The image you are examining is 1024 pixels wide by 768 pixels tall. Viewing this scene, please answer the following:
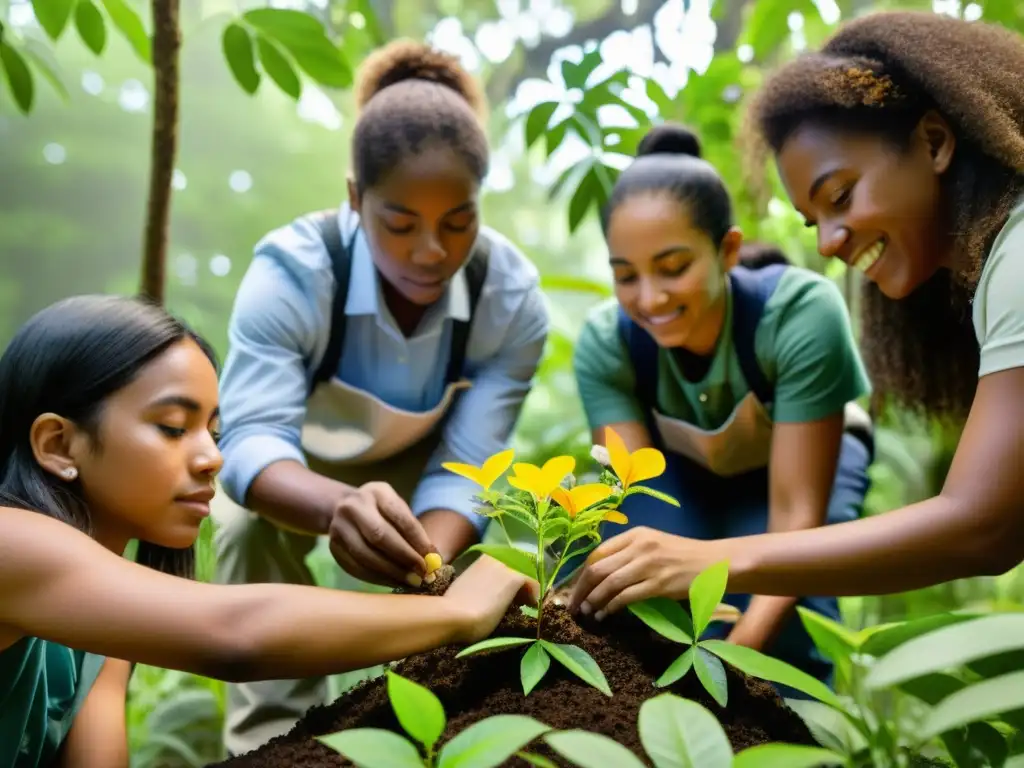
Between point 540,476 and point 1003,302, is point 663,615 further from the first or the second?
point 1003,302

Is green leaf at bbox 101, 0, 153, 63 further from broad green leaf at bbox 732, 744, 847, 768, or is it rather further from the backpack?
broad green leaf at bbox 732, 744, 847, 768

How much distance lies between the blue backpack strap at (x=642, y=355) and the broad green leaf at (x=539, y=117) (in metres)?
0.36

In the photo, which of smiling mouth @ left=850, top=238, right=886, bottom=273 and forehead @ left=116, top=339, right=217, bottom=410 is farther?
smiling mouth @ left=850, top=238, right=886, bottom=273

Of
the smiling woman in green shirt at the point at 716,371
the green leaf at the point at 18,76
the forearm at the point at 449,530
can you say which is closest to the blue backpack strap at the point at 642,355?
the smiling woman in green shirt at the point at 716,371

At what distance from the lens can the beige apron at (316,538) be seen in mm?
1436

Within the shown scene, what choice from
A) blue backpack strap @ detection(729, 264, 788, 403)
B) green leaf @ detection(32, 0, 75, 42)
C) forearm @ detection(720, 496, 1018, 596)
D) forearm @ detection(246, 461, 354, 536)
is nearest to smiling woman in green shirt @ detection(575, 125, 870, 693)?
blue backpack strap @ detection(729, 264, 788, 403)

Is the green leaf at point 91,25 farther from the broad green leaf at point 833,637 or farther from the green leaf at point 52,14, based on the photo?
the broad green leaf at point 833,637

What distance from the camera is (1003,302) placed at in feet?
2.87

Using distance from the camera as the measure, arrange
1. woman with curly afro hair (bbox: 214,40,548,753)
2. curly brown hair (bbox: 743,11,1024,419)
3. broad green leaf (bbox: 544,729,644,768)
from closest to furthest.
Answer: broad green leaf (bbox: 544,729,644,768)
curly brown hair (bbox: 743,11,1024,419)
woman with curly afro hair (bbox: 214,40,548,753)

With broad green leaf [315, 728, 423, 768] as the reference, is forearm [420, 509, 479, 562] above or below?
below

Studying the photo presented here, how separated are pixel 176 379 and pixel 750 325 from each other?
82 centimetres

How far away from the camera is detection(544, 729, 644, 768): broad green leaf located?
0.47 metres

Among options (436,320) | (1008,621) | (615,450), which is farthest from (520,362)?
(1008,621)

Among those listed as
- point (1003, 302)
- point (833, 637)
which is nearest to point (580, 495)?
point (833, 637)
